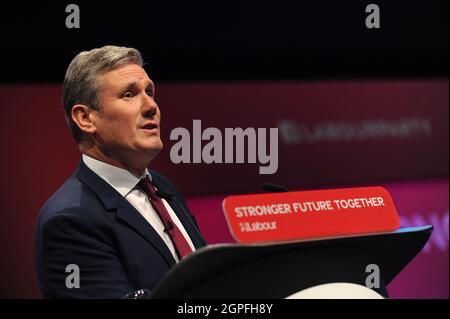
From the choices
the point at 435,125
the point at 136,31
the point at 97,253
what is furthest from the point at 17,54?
the point at 435,125

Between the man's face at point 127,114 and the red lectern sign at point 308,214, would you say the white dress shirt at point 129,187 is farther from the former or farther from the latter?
the red lectern sign at point 308,214

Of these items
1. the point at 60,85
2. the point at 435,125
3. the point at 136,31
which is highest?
the point at 136,31

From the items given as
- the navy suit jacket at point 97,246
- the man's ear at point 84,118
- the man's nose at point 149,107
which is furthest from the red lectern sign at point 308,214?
the man's ear at point 84,118

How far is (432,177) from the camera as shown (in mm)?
4324

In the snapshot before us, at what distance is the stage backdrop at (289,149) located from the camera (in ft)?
10.6

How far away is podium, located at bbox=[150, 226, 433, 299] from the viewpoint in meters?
1.46

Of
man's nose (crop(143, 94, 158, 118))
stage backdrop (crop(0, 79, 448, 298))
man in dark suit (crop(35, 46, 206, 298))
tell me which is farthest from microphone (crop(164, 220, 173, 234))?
stage backdrop (crop(0, 79, 448, 298))

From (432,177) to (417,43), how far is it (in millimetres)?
844

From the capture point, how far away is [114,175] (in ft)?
7.20

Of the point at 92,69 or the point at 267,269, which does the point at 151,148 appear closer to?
the point at 92,69

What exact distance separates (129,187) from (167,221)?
152 mm

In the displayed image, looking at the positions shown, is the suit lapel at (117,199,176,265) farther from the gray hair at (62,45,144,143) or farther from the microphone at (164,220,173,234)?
the gray hair at (62,45,144,143)

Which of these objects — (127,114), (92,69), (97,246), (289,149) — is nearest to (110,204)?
(97,246)
